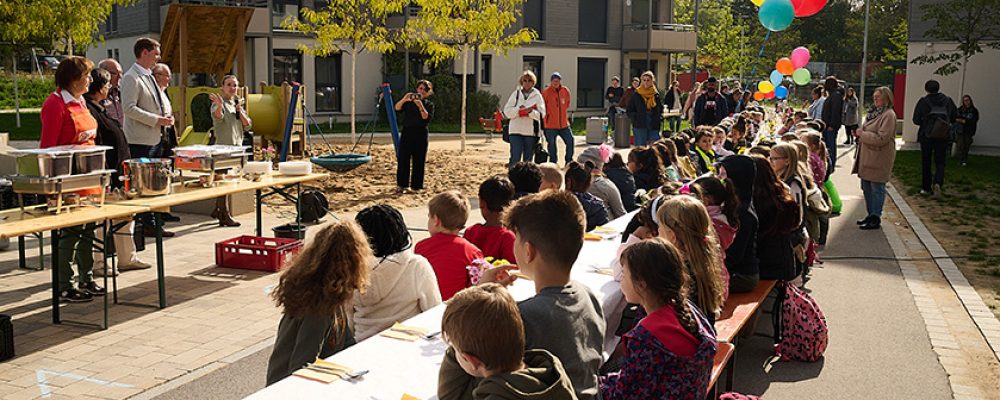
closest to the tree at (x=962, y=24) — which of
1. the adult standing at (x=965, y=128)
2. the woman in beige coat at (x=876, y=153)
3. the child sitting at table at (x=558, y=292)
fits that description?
the adult standing at (x=965, y=128)

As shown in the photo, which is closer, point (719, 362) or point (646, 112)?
point (719, 362)

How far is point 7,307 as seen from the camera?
7277 millimetres

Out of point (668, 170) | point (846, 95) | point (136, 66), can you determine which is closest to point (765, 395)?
point (668, 170)

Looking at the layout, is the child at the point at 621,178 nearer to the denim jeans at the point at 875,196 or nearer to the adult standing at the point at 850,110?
the denim jeans at the point at 875,196

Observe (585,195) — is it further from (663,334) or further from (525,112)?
(525,112)

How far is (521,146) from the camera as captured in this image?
15.9 meters

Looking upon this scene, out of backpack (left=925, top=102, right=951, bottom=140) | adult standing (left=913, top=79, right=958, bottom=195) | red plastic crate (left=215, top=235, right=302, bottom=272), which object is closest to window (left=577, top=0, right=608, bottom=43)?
adult standing (left=913, top=79, right=958, bottom=195)

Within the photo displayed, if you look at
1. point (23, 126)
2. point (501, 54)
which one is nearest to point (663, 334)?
point (501, 54)

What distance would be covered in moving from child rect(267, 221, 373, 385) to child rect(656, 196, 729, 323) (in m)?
1.65

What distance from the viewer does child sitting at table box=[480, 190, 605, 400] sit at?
3219 mm

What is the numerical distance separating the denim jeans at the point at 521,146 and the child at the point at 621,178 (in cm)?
666

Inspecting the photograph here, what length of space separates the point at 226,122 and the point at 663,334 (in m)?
8.79

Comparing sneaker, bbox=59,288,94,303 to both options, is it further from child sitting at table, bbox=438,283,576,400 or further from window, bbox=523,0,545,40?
window, bbox=523,0,545,40

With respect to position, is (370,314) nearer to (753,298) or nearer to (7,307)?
(753,298)
